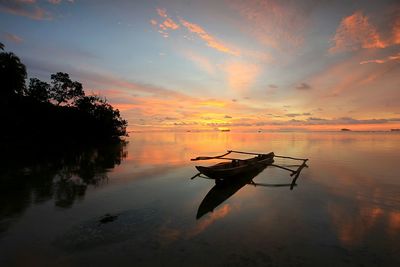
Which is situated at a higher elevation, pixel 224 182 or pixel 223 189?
pixel 224 182

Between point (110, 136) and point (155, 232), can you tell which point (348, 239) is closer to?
point (155, 232)

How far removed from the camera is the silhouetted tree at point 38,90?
1810 inches

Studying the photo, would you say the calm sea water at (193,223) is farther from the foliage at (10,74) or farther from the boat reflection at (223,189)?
the foliage at (10,74)

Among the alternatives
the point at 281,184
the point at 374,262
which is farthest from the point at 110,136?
the point at 374,262

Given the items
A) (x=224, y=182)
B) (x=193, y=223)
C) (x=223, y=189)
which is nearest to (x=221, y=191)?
(x=223, y=189)

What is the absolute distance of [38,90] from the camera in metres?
46.8

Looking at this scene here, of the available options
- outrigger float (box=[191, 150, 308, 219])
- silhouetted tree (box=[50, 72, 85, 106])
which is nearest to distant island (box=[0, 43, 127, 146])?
silhouetted tree (box=[50, 72, 85, 106])

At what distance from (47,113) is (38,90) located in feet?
17.3

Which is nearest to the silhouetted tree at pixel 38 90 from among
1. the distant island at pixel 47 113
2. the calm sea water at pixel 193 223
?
the distant island at pixel 47 113

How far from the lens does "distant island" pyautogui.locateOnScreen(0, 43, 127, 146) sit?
123ft

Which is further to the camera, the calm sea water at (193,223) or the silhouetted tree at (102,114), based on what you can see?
the silhouetted tree at (102,114)

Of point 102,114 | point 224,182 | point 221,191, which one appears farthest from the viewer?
point 102,114

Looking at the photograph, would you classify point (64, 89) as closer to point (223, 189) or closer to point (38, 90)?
point (38, 90)

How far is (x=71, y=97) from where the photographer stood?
52875 mm
